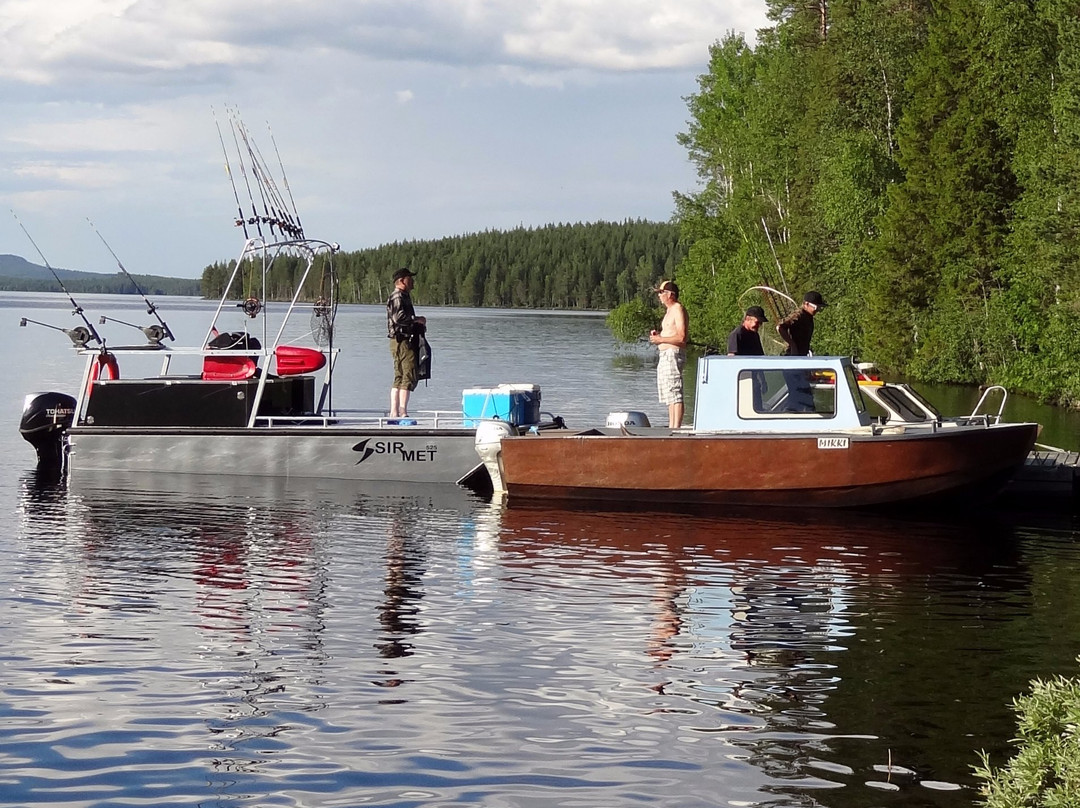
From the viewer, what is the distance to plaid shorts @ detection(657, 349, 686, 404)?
56.8 feet

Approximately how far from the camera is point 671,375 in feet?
56.9

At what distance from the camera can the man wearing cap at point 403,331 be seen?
18.0 metres

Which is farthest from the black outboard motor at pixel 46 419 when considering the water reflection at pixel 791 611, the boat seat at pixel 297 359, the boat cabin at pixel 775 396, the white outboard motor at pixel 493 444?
the boat cabin at pixel 775 396

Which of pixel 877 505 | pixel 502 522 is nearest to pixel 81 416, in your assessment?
pixel 502 522

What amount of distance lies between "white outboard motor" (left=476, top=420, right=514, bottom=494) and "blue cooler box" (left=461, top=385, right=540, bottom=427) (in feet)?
1.80

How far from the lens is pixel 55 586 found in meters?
12.0

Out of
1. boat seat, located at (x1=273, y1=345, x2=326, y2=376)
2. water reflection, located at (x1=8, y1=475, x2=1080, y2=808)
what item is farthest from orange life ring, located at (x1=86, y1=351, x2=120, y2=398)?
water reflection, located at (x1=8, y1=475, x2=1080, y2=808)

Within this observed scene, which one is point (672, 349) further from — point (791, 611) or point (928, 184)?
point (928, 184)

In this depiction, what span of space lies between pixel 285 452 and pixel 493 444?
3.19 m

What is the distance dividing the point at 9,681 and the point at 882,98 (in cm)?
4109

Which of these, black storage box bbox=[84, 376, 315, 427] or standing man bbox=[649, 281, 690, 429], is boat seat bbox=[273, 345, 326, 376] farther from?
standing man bbox=[649, 281, 690, 429]

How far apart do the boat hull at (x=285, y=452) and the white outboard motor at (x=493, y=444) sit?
35.3 inches

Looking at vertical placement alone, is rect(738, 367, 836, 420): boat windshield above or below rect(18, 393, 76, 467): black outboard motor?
above

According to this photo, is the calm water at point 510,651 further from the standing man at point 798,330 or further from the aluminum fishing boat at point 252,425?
the standing man at point 798,330
